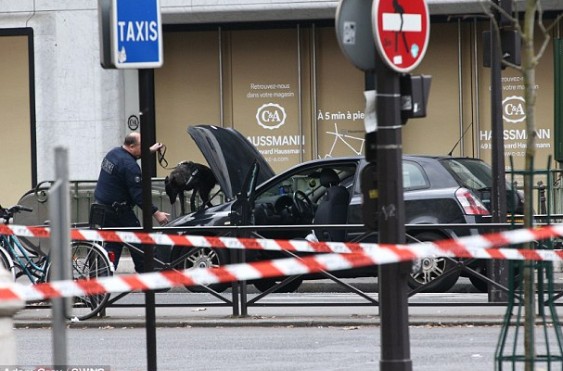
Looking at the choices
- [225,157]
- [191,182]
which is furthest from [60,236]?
[191,182]

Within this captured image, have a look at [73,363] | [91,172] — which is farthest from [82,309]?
[91,172]

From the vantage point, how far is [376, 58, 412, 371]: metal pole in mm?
8195

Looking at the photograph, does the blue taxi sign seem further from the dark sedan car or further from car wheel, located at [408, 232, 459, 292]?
car wheel, located at [408, 232, 459, 292]

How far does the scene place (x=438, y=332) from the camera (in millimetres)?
11883

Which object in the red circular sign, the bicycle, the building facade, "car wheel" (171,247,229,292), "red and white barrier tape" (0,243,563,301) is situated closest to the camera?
"red and white barrier tape" (0,243,563,301)

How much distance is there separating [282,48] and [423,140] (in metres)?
3.06

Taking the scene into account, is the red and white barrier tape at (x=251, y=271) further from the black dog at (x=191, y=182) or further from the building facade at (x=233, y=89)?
the building facade at (x=233, y=89)

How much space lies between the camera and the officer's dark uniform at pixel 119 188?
14.9 metres

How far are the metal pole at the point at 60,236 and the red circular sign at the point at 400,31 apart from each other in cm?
295

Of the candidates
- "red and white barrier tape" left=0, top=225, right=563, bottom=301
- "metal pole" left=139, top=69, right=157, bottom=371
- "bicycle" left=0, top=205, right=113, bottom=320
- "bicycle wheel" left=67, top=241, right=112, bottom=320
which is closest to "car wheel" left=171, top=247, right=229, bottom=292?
"bicycle" left=0, top=205, right=113, bottom=320

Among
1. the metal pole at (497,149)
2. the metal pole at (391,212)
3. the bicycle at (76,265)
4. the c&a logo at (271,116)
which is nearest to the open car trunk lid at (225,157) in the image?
the bicycle at (76,265)

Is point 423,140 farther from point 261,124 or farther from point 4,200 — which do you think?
point 4,200

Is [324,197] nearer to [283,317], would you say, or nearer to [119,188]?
[119,188]

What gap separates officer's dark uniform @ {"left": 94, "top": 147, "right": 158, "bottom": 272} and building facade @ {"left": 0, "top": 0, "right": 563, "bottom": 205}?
9.90 m
